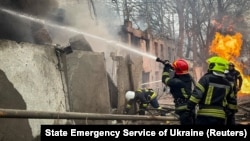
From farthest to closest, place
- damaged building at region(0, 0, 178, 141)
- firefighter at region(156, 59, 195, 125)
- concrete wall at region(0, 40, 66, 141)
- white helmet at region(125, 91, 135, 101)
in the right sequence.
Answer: white helmet at region(125, 91, 135, 101), firefighter at region(156, 59, 195, 125), damaged building at region(0, 0, 178, 141), concrete wall at region(0, 40, 66, 141)

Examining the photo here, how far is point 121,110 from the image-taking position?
8680mm

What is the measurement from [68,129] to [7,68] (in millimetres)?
1452

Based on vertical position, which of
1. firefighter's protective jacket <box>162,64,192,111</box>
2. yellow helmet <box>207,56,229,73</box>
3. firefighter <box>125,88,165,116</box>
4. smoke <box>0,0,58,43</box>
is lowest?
firefighter <box>125,88,165,116</box>

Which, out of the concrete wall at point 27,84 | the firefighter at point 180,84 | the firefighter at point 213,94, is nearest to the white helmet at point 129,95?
the firefighter at point 180,84

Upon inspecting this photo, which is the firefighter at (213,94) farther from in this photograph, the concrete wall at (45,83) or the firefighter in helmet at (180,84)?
the concrete wall at (45,83)

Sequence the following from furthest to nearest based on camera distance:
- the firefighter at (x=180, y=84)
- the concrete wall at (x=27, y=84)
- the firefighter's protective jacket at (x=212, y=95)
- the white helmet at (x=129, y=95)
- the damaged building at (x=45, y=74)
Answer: the white helmet at (x=129, y=95)
the firefighter at (x=180, y=84)
the firefighter's protective jacket at (x=212, y=95)
the damaged building at (x=45, y=74)
the concrete wall at (x=27, y=84)

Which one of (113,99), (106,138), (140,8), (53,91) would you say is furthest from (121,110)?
(140,8)

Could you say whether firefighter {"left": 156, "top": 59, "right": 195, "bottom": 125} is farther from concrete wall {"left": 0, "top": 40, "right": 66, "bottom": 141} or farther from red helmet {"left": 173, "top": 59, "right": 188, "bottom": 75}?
concrete wall {"left": 0, "top": 40, "right": 66, "bottom": 141}

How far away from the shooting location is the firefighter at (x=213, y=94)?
5031 mm

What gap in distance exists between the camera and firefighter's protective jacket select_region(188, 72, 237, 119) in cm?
503

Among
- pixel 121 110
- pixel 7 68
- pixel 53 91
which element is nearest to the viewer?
pixel 7 68

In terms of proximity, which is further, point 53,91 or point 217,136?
point 53,91

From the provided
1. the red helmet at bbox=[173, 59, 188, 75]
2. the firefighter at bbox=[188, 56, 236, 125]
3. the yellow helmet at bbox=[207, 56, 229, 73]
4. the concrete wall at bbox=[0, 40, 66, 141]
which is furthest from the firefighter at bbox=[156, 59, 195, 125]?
the concrete wall at bbox=[0, 40, 66, 141]

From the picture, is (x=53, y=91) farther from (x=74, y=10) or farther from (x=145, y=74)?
(x=145, y=74)
